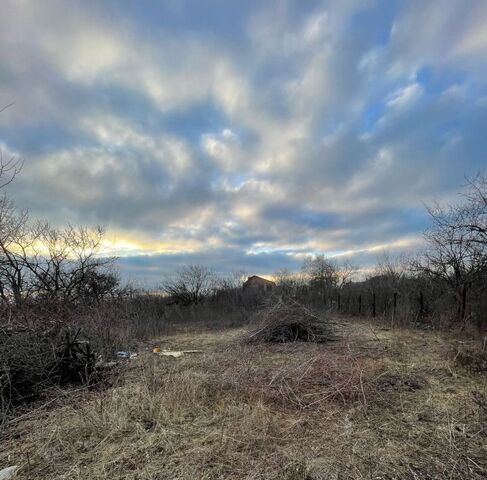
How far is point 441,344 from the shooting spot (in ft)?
31.3

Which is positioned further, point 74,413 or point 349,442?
point 74,413

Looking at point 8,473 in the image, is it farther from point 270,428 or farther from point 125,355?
point 125,355

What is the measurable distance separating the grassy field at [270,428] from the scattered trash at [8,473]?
0.27ft

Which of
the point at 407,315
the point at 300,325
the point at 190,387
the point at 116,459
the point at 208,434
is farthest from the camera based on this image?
the point at 407,315

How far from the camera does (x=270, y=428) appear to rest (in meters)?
4.05

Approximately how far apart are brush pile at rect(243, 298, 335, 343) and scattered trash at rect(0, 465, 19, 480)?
8027 millimetres

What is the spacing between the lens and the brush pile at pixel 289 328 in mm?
11320

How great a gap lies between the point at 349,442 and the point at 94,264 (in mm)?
15929

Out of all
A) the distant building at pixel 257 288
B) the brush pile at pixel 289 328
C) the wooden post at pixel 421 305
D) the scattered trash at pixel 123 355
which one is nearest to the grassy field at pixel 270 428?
the scattered trash at pixel 123 355

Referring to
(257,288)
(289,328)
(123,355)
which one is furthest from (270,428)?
(257,288)

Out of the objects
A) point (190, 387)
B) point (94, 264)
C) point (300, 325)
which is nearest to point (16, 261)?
point (94, 264)

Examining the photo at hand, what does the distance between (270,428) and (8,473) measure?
2.54 m

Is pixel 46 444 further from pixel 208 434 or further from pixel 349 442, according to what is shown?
pixel 349 442

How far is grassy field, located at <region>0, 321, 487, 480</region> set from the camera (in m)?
3.27
